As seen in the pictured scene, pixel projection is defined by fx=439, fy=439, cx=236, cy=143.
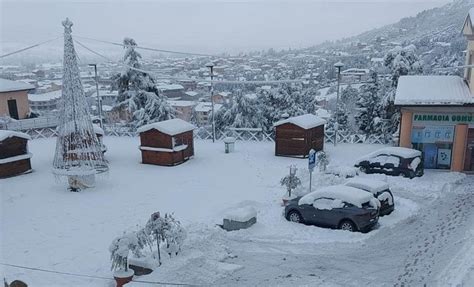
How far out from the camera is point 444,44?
46750 mm

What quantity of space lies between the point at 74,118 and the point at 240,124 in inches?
816

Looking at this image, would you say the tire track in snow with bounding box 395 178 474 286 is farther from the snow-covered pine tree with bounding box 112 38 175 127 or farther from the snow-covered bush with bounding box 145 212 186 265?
the snow-covered pine tree with bounding box 112 38 175 127

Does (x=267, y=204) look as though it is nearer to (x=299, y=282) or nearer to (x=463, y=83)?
(x=299, y=282)

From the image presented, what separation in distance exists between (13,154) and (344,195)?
15.7 meters

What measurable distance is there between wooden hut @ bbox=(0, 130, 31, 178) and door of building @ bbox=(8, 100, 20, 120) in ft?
42.7

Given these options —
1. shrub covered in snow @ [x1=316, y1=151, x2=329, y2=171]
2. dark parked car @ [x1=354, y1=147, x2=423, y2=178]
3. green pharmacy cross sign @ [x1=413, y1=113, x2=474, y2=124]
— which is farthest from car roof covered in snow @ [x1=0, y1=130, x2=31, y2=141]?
green pharmacy cross sign @ [x1=413, y1=113, x2=474, y2=124]

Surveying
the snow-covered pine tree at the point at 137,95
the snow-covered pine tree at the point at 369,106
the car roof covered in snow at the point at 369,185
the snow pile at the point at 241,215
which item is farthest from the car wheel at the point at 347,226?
the snow-covered pine tree at the point at 137,95

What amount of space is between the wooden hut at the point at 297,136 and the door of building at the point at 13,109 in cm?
2072

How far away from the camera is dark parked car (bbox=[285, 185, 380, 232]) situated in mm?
13148

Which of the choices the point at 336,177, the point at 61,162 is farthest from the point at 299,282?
the point at 61,162

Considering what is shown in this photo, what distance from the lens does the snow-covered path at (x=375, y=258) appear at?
1032 cm

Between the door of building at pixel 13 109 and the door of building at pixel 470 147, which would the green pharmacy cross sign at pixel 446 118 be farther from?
the door of building at pixel 13 109

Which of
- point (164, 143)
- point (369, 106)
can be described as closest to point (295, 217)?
point (164, 143)

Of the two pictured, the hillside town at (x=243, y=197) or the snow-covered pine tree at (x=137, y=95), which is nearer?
the hillside town at (x=243, y=197)
